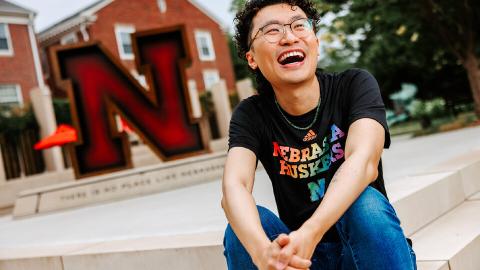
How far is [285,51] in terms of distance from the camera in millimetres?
2033

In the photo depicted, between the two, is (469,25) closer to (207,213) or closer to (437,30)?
(437,30)

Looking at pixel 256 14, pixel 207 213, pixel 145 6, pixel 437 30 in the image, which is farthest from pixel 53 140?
pixel 145 6

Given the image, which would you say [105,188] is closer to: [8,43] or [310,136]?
[310,136]

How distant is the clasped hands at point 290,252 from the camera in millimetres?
1595

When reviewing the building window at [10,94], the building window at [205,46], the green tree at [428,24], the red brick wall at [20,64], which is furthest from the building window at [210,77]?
the green tree at [428,24]

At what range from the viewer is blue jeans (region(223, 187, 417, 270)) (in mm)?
1661

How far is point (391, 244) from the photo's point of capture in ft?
5.46

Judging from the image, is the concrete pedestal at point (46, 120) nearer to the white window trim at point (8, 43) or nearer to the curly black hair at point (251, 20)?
the white window trim at point (8, 43)

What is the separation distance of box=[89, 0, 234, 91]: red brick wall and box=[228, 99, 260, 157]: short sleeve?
22.0m

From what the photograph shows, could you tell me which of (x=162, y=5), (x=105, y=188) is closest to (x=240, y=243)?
(x=105, y=188)

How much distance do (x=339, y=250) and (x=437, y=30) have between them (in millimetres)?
12677

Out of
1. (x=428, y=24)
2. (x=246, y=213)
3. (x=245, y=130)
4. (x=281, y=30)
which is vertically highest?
(x=428, y=24)

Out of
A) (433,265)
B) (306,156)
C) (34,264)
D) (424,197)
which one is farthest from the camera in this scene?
(34,264)

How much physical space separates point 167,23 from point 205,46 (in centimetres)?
282
